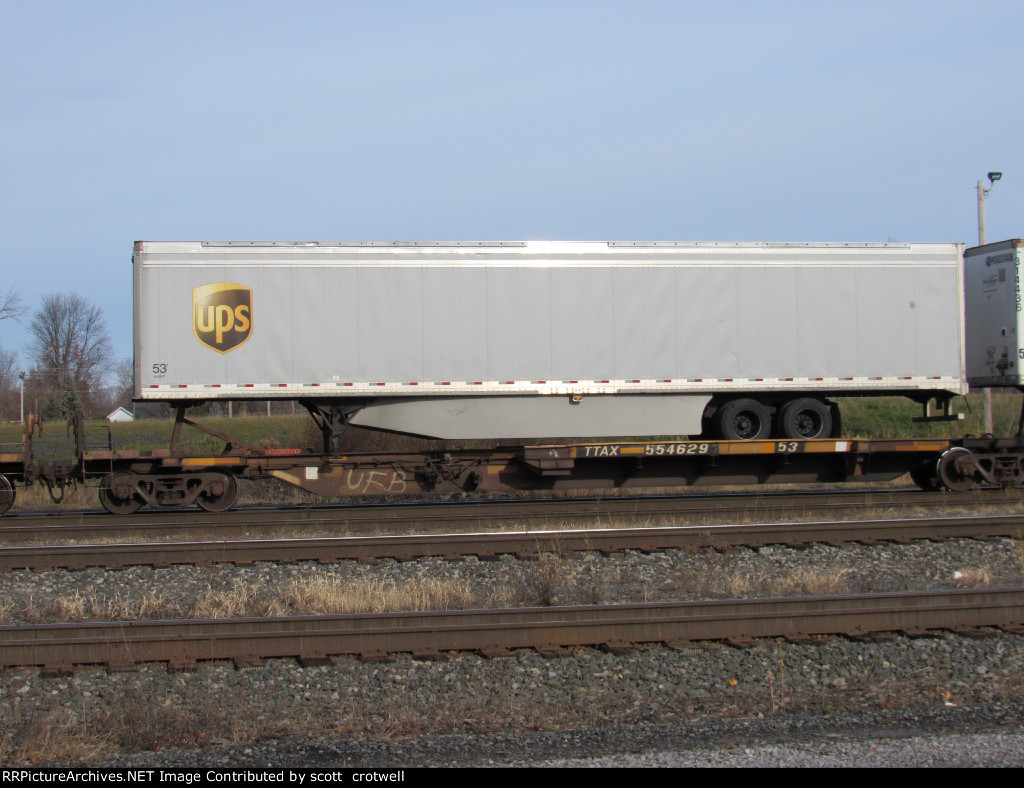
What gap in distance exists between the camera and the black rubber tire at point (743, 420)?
496 inches

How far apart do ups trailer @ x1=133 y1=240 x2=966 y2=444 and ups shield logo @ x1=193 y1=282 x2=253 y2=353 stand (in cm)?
2

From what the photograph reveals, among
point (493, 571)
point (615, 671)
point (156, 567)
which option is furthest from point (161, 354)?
point (615, 671)

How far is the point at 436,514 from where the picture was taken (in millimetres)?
11914

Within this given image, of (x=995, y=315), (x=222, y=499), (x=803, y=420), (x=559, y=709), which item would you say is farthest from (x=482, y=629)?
(x=995, y=315)

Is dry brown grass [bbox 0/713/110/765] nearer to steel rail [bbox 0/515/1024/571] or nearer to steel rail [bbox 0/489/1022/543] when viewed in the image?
steel rail [bbox 0/515/1024/571]

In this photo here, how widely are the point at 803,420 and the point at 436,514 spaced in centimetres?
581

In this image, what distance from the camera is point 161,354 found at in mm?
11570

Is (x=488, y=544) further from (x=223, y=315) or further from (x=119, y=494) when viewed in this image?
(x=119, y=494)

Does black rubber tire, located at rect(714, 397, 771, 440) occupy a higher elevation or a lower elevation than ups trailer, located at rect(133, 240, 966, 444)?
lower

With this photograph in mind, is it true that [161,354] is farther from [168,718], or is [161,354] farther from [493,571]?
[168,718]

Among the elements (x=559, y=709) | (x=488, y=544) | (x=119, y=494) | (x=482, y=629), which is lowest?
(x=559, y=709)

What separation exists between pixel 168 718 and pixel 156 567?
424cm

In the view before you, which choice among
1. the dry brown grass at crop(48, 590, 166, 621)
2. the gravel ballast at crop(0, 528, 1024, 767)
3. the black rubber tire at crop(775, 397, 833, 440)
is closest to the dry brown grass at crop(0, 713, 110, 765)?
the gravel ballast at crop(0, 528, 1024, 767)

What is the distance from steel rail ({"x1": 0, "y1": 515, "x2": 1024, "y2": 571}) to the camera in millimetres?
8844
